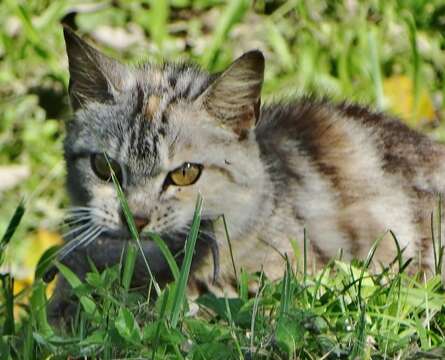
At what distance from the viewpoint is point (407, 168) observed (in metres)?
4.80

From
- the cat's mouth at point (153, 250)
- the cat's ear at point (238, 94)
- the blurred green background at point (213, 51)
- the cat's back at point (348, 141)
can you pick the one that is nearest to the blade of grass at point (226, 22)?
the blurred green background at point (213, 51)

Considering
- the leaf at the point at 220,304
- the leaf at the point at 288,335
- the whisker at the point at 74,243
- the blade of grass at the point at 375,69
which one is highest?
the blade of grass at the point at 375,69

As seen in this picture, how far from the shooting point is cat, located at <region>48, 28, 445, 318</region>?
4230 millimetres

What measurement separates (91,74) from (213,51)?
2.56 metres

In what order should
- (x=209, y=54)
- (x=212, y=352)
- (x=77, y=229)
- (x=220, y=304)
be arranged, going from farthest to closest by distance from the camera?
(x=209, y=54), (x=77, y=229), (x=220, y=304), (x=212, y=352)

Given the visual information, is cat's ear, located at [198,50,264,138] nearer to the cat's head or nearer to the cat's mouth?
the cat's head

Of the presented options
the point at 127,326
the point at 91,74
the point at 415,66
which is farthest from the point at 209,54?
the point at 127,326

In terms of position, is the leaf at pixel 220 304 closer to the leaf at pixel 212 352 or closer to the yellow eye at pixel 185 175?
the leaf at pixel 212 352

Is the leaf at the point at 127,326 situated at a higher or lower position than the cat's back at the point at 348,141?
lower

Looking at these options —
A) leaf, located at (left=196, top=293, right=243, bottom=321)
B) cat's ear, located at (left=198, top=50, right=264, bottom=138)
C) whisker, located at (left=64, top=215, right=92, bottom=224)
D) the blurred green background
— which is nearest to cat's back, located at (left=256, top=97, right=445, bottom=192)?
cat's ear, located at (left=198, top=50, right=264, bottom=138)

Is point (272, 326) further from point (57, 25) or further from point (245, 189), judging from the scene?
point (57, 25)

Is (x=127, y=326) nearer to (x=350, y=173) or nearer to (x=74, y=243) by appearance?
(x=74, y=243)

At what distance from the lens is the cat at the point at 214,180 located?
4.23m

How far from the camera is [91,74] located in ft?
14.5
